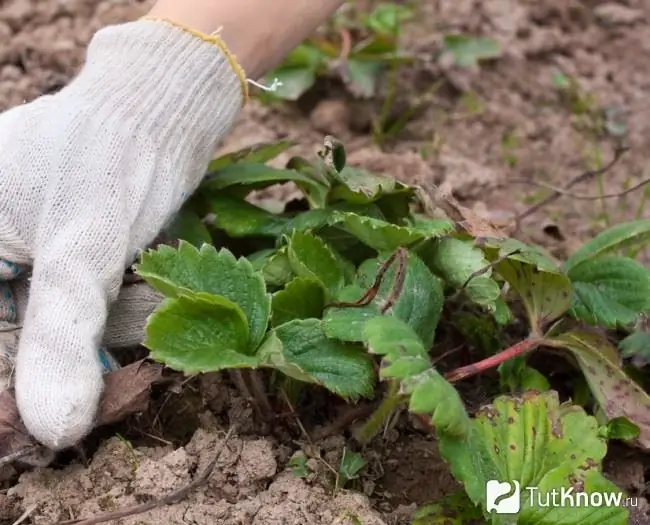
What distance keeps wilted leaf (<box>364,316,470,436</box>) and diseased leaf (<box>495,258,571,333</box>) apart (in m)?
0.28

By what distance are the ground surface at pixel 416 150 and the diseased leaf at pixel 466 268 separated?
0.26 m

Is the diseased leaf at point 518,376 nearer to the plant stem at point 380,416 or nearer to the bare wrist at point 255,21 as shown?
the plant stem at point 380,416

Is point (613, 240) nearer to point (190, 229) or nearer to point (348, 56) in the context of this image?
point (190, 229)

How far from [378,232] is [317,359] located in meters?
0.21

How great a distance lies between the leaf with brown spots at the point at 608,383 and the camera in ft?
3.89

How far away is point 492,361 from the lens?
46.6 inches

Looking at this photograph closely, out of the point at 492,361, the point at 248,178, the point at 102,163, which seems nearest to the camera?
the point at 492,361

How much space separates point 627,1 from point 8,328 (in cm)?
222

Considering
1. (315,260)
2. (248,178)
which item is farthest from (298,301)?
(248,178)

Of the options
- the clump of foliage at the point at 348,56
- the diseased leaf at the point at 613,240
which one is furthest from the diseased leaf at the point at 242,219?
the clump of foliage at the point at 348,56

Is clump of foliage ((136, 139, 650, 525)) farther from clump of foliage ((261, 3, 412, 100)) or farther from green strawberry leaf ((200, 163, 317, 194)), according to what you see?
clump of foliage ((261, 3, 412, 100))

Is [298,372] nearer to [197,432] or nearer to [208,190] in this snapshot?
[197,432]

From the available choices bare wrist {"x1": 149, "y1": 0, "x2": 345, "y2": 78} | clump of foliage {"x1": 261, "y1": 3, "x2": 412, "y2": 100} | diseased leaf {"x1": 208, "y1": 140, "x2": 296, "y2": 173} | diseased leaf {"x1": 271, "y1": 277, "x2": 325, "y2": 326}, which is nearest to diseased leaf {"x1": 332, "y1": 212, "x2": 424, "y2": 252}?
diseased leaf {"x1": 271, "y1": 277, "x2": 325, "y2": 326}

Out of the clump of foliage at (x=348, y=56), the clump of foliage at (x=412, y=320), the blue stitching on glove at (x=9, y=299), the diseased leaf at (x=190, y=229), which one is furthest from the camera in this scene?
the clump of foliage at (x=348, y=56)
